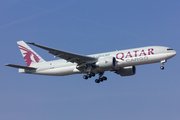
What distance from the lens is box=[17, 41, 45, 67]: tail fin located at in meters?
52.9

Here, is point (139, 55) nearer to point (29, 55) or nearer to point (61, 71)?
point (61, 71)

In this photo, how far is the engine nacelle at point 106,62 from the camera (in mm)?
45500

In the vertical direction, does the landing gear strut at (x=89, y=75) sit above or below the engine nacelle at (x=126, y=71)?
below

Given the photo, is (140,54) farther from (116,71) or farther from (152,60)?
(116,71)

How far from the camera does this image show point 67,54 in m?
45.3

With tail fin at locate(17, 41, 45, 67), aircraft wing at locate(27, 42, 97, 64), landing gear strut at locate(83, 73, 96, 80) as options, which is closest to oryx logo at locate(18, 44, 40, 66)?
tail fin at locate(17, 41, 45, 67)

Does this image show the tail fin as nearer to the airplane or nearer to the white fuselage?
the airplane

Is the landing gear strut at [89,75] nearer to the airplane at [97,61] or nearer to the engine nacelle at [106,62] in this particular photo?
the airplane at [97,61]

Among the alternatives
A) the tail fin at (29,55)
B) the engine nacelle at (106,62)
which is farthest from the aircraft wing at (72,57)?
the tail fin at (29,55)

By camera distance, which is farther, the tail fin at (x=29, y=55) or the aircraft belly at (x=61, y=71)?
the tail fin at (x=29, y=55)

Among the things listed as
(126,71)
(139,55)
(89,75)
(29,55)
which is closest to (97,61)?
(89,75)

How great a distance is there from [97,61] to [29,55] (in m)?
13.3

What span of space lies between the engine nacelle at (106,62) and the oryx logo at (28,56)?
11.7 m

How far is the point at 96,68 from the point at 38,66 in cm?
981
